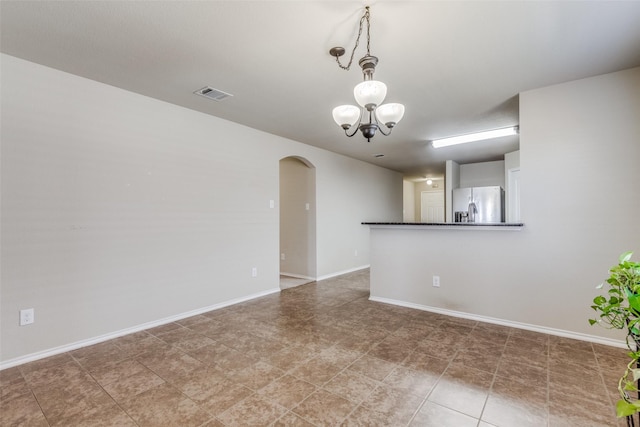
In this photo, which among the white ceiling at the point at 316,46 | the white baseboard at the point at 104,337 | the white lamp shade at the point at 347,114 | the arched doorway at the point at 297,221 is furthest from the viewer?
the arched doorway at the point at 297,221

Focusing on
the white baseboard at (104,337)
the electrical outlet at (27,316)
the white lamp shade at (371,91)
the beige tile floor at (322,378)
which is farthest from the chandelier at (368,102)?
the electrical outlet at (27,316)

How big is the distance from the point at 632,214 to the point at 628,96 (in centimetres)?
103

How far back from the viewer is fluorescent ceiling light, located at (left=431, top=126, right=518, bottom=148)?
4.29m

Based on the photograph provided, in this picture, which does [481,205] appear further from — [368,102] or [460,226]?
[368,102]

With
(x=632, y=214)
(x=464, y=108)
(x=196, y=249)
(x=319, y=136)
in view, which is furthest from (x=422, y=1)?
(x=196, y=249)

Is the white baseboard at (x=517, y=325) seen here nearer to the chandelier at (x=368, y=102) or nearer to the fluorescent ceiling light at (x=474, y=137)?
the chandelier at (x=368, y=102)

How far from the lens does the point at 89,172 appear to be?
2.77 m

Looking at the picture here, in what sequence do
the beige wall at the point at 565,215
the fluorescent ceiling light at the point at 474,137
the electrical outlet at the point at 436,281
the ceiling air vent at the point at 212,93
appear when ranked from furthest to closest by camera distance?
the fluorescent ceiling light at the point at 474,137
the electrical outlet at the point at 436,281
the ceiling air vent at the point at 212,93
the beige wall at the point at 565,215

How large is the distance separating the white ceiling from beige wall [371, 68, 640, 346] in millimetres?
274

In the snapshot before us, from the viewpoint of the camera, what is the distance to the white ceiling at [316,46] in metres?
1.88

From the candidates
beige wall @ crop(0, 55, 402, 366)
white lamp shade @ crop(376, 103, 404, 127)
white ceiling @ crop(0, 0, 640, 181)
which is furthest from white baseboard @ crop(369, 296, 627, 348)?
white lamp shade @ crop(376, 103, 404, 127)

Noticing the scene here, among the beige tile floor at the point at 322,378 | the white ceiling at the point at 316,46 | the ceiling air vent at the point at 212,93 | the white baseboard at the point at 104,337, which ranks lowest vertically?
the beige tile floor at the point at 322,378

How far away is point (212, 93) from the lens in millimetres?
3092

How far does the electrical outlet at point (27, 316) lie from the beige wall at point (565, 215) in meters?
4.07
